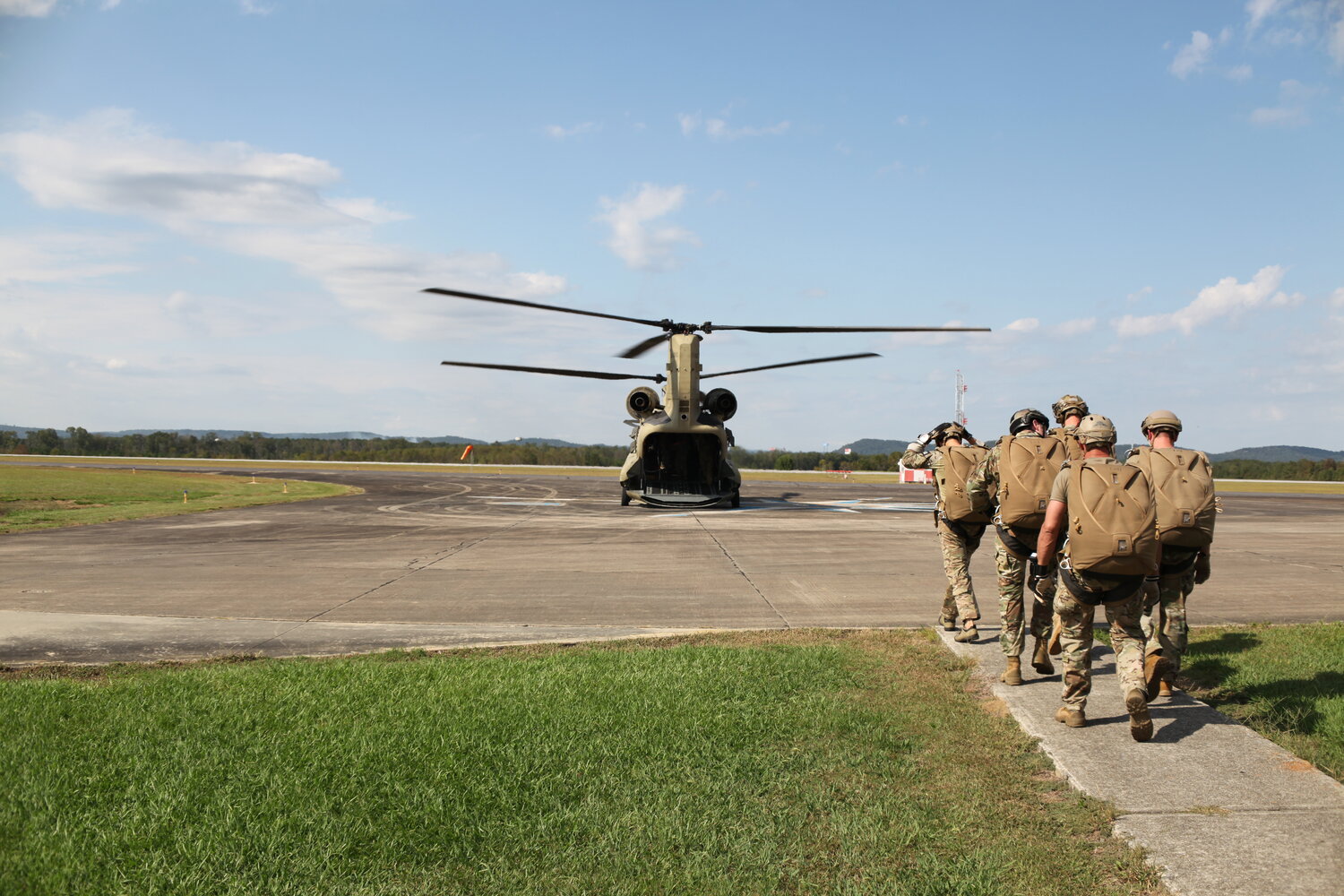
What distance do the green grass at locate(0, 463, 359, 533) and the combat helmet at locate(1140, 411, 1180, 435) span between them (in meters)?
21.7

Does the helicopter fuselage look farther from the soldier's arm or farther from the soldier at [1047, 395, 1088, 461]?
the soldier's arm

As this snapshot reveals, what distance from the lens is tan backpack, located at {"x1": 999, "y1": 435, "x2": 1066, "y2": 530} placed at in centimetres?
679

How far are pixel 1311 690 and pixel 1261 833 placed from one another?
3064mm

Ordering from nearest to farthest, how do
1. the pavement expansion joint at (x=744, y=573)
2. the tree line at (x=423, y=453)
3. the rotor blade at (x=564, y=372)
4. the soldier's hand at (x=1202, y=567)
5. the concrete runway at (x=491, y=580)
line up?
the soldier's hand at (x=1202, y=567), the concrete runway at (x=491, y=580), the pavement expansion joint at (x=744, y=573), the rotor blade at (x=564, y=372), the tree line at (x=423, y=453)

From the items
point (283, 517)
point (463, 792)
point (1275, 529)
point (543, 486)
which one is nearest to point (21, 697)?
point (463, 792)

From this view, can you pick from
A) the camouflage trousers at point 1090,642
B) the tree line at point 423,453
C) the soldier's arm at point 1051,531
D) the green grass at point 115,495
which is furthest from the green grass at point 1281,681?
the tree line at point 423,453

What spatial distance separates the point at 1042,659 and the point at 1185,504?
5.19 feet

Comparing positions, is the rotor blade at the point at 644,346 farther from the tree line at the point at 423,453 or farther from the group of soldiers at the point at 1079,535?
the tree line at the point at 423,453

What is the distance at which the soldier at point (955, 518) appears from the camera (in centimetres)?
783

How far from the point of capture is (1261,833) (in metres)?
3.94

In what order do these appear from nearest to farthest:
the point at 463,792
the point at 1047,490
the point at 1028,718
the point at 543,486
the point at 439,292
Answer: the point at 463,792, the point at 1028,718, the point at 1047,490, the point at 439,292, the point at 543,486

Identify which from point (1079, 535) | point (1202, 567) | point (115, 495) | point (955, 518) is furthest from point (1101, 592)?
point (115, 495)

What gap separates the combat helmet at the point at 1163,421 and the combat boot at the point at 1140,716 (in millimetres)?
2565

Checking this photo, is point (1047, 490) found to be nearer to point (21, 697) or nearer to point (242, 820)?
point (242, 820)
